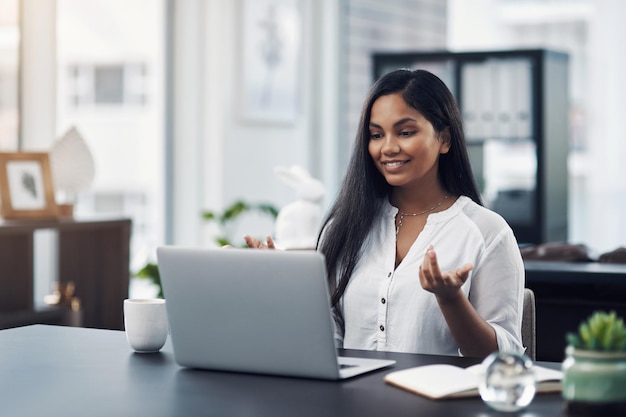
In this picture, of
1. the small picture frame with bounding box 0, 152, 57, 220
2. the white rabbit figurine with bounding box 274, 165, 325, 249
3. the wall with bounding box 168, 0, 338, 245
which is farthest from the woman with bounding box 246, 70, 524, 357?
the wall with bounding box 168, 0, 338, 245

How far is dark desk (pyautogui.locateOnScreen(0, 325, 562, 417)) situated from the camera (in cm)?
152

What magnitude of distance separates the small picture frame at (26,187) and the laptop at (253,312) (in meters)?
2.51

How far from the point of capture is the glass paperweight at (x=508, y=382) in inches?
58.6

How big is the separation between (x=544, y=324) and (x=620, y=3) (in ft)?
13.4

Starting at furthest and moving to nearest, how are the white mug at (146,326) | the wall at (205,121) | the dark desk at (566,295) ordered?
the wall at (205,121)
the dark desk at (566,295)
the white mug at (146,326)

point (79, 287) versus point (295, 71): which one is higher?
point (295, 71)

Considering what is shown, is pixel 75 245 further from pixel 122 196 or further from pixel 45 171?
pixel 122 196

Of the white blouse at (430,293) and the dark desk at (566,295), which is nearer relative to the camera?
the white blouse at (430,293)

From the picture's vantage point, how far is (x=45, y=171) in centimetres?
429

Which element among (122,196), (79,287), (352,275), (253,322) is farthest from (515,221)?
(253,322)

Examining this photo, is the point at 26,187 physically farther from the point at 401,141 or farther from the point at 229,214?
the point at 401,141

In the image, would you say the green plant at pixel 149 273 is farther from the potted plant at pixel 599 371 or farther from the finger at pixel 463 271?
the potted plant at pixel 599 371

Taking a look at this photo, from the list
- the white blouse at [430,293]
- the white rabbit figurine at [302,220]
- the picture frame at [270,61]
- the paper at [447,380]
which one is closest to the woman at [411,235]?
the white blouse at [430,293]

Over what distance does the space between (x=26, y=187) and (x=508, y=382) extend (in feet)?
10.2
